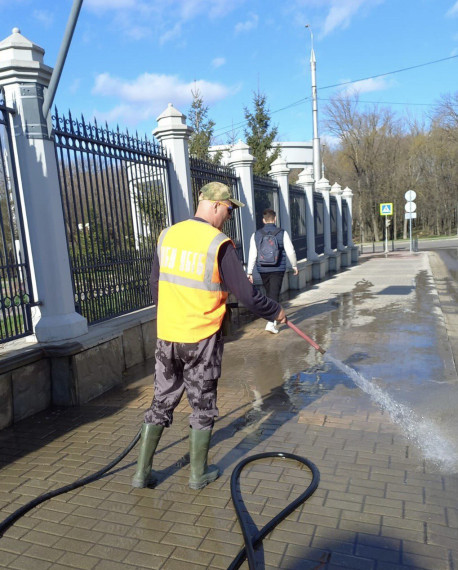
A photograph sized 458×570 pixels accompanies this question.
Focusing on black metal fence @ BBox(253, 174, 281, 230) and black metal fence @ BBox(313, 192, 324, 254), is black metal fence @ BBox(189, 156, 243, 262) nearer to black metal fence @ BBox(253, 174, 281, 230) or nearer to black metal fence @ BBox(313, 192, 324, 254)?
black metal fence @ BBox(253, 174, 281, 230)

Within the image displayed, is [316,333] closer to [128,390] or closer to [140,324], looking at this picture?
[140,324]

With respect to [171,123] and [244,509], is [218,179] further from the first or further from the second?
[244,509]

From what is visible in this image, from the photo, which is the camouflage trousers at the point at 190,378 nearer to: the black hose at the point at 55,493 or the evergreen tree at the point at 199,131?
the black hose at the point at 55,493

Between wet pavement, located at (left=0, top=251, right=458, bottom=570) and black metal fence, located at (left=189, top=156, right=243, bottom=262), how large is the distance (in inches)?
137

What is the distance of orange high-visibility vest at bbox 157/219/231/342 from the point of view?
2943mm

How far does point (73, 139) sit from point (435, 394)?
467 cm

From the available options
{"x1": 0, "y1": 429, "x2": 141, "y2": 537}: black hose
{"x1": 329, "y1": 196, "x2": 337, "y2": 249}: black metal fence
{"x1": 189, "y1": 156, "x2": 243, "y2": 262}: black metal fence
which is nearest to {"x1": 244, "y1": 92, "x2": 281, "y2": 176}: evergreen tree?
{"x1": 329, "y1": 196, "x2": 337, "y2": 249}: black metal fence

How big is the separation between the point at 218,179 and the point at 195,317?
6.61 m

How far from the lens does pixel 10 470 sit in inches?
136

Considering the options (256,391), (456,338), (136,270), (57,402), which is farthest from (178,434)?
(456,338)

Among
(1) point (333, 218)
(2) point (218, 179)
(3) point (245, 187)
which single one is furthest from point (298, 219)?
(2) point (218, 179)

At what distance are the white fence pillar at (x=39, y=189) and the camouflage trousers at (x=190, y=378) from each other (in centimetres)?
212

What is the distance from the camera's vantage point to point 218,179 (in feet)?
30.1

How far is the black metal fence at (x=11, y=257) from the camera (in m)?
4.47
